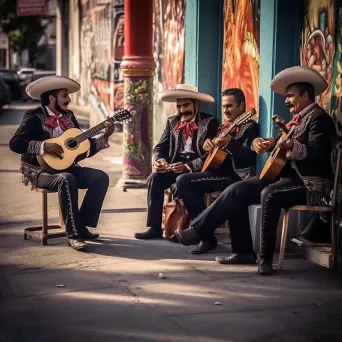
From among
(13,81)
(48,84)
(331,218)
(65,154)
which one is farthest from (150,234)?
(13,81)

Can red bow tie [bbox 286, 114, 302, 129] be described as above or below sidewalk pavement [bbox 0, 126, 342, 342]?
above

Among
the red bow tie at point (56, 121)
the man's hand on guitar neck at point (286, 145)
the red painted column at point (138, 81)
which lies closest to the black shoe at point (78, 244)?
the red bow tie at point (56, 121)

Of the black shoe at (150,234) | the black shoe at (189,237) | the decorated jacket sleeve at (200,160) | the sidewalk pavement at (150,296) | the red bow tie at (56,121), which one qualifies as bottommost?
the sidewalk pavement at (150,296)

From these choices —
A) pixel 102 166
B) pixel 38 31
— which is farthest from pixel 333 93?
pixel 38 31

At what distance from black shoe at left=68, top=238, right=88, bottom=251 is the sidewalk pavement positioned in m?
0.06

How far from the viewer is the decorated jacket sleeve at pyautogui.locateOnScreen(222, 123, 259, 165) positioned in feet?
27.2

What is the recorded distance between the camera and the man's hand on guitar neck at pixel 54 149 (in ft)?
28.0

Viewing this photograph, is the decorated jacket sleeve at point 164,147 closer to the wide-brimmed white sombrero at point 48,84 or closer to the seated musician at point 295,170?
the wide-brimmed white sombrero at point 48,84

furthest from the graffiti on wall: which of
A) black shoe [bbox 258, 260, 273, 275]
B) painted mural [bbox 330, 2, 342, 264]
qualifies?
black shoe [bbox 258, 260, 273, 275]

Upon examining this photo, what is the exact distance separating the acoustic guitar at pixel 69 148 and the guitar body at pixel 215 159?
3.43 ft

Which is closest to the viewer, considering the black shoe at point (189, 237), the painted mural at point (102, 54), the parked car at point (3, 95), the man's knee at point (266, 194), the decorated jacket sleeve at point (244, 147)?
the man's knee at point (266, 194)

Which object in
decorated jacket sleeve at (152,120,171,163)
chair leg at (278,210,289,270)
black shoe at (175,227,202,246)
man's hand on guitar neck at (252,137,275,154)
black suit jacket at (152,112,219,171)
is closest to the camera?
chair leg at (278,210,289,270)

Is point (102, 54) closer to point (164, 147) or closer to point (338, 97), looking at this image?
point (164, 147)

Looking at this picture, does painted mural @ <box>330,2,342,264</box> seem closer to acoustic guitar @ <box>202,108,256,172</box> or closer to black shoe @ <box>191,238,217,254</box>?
acoustic guitar @ <box>202,108,256,172</box>
